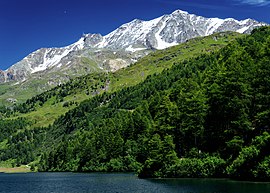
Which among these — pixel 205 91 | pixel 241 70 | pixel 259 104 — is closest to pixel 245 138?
pixel 259 104

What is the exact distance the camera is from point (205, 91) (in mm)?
104125

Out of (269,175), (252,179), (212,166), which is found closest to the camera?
(269,175)

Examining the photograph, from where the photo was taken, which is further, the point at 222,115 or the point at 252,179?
the point at 222,115

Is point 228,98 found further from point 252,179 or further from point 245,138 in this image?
point 252,179

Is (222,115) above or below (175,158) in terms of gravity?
A: above

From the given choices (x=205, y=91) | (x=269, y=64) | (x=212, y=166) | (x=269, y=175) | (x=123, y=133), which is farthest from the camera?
(x=123, y=133)

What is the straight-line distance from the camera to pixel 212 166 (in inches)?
3383

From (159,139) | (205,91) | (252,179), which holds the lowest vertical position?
(252,179)

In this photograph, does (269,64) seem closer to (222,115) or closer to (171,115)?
(222,115)

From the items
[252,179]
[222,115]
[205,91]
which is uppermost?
[205,91]

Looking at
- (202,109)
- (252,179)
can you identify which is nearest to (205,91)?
(202,109)

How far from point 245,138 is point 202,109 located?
17.6 metres

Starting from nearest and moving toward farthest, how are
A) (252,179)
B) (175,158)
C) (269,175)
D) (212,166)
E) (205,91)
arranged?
(269,175) < (252,179) < (212,166) < (175,158) < (205,91)

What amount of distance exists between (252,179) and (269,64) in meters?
23.3
